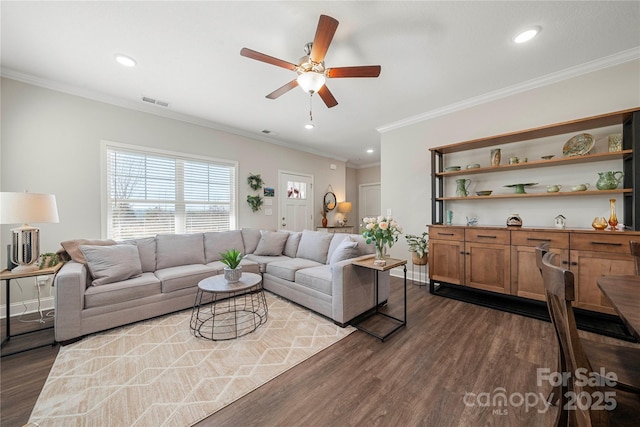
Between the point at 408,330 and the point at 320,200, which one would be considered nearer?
the point at 408,330

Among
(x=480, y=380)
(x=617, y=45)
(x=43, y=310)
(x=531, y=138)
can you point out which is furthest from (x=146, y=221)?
(x=617, y=45)

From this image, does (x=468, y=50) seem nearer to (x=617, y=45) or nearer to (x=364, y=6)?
(x=364, y=6)

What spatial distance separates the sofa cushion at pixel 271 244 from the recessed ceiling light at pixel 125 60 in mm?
2729

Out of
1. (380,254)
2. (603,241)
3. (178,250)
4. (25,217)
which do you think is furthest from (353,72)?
(25,217)

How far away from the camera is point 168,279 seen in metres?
2.67

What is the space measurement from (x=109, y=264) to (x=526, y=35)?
465 centimetres

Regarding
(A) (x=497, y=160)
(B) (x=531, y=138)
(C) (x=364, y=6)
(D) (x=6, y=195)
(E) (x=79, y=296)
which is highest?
(C) (x=364, y=6)

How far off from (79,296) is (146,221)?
1609 mm

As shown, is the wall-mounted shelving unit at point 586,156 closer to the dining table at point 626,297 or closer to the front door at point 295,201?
the dining table at point 626,297

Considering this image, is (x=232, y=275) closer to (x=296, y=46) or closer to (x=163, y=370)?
(x=163, y=370)

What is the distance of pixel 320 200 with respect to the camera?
6.21 m

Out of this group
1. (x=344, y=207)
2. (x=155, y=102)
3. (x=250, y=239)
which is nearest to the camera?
(x=155, y=102)

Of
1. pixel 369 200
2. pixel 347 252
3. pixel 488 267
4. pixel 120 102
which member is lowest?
pixel 488 267

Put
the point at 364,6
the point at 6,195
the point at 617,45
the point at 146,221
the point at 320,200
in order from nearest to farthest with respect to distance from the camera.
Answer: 1. the point at 364,6
2. the point at 6,195
3. the point at 617,45
4. the point at 146,221
5. the point at 320,200
